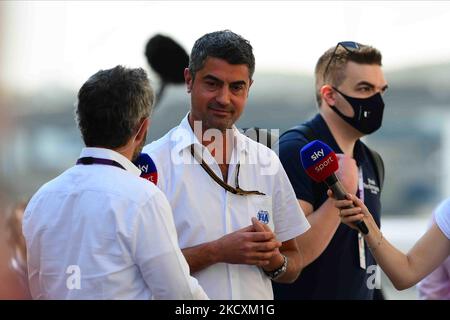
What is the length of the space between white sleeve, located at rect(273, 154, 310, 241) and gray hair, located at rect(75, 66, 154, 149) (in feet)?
2.80

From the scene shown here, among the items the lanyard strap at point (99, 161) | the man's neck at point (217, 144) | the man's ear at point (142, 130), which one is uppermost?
the man's ear at point (142, 130)

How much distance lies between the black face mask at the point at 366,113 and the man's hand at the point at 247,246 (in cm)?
147

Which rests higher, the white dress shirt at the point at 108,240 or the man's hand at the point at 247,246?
the white dress shirt at the point at 108,240

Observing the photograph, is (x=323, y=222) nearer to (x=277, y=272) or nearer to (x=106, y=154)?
(x=277, y=272)

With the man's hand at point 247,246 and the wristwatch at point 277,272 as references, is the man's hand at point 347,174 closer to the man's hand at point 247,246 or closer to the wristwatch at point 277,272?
the wristwatch at point 277,272

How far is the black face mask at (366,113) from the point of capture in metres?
4.10

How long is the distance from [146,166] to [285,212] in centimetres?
63

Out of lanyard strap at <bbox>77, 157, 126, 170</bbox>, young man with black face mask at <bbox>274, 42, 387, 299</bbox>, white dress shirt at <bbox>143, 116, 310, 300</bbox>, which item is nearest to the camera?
lanyard strap at <bbox>77, 157, 126, 170</bbox>

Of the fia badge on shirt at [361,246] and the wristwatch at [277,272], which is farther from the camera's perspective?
the fia badge on shirt at [361,246]

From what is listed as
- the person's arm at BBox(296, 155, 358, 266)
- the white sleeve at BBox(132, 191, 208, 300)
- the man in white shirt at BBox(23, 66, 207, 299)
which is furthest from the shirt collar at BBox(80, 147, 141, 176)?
the person's arm at BBox(296, 155, 358, 266)

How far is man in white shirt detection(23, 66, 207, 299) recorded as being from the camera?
2.24m

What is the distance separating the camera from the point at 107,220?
224cm

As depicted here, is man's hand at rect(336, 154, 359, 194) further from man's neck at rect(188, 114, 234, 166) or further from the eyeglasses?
the eyeglasses

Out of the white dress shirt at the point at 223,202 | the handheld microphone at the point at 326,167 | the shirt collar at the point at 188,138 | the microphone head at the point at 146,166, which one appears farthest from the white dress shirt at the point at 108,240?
the handheld microphone at the point at 326,167
